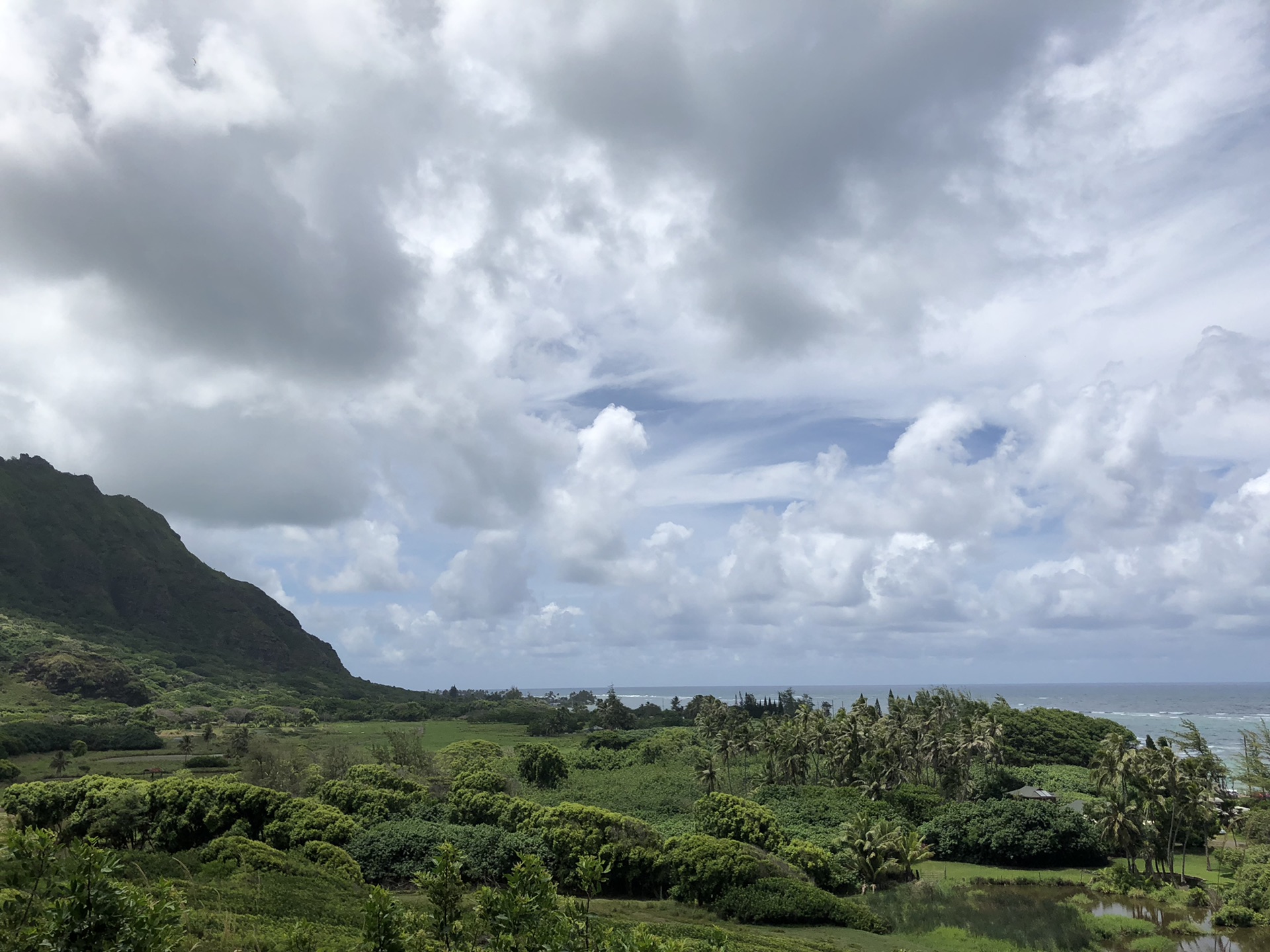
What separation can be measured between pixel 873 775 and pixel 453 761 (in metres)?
47.9

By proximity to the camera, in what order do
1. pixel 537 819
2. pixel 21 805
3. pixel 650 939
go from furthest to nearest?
1. pixel 537 819
2. pixel 21 805
3. pixel 650 939

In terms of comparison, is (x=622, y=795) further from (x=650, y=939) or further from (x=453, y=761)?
(x=650, y=939)

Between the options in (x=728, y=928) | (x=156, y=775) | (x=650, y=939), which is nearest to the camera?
(x=650, y=939)

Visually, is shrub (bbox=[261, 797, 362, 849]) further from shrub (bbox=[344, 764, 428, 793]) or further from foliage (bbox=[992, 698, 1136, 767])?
foliage (bbox=[992, 698, 1136, 767])

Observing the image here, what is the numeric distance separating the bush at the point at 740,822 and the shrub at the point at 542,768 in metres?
29.0

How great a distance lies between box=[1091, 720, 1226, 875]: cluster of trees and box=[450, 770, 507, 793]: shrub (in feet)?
166

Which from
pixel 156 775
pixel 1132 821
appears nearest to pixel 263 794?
pixel 156 775

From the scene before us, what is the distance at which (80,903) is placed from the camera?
32.3 ft

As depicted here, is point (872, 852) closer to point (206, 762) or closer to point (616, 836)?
point (616, 836)

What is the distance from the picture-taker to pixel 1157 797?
55.8m

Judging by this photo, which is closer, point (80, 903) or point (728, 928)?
point (80, 903)

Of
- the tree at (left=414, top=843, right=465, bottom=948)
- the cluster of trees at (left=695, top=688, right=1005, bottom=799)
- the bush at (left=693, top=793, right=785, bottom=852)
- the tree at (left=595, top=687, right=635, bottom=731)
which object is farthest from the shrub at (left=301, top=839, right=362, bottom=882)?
the tree at (left=595, top=687, right=635, bottom=731)

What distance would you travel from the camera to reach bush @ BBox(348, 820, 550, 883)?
1821 inches

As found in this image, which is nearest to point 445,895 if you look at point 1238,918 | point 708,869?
point 708,869
